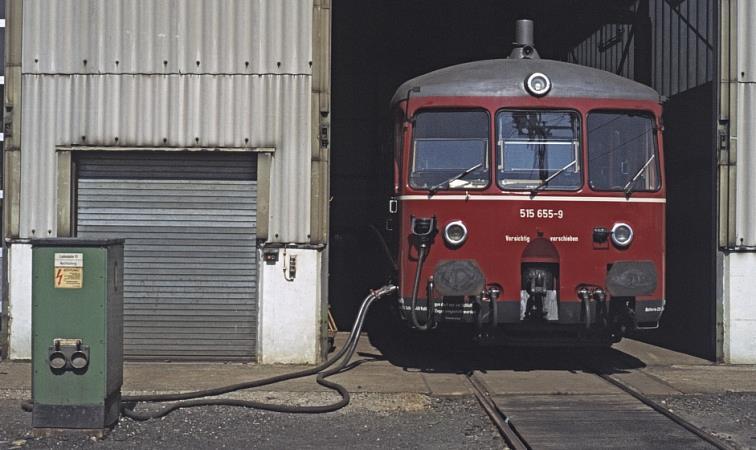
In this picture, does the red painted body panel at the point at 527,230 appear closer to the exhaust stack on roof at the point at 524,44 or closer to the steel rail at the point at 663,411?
the steel rail at the point at 663,411

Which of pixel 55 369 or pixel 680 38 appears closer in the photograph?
pixel 55 369

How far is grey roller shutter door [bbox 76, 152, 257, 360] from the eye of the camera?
10836mm

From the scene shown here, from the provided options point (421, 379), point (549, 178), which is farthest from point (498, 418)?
point (549, 178)

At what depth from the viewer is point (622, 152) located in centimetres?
1018

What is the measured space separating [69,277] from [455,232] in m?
4.18

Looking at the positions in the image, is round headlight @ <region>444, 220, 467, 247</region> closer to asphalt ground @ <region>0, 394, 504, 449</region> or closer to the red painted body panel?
the red painted body panel

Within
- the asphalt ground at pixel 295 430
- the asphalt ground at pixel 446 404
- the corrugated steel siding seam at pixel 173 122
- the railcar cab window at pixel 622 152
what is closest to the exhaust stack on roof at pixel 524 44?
the railcar cab window at pixel 622 152

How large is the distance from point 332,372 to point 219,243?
→ 212cm

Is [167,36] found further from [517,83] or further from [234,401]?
[234,401]

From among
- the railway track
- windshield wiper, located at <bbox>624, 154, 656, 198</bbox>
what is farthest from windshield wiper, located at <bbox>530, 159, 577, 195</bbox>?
the railway track

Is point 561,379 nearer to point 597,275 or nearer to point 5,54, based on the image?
point 597,275

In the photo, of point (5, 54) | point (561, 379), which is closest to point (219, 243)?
point (5, 54)

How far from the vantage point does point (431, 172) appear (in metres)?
10.1

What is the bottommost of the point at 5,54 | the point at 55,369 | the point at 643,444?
the point at 643,444
